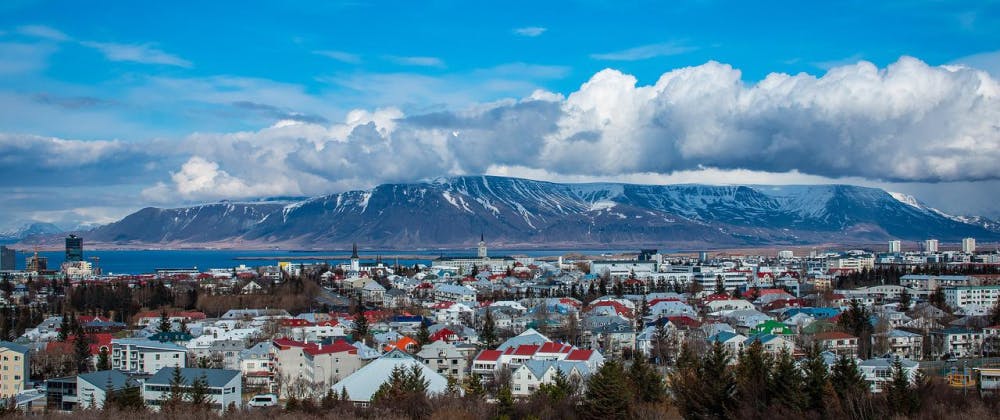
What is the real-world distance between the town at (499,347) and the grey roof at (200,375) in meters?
0.05

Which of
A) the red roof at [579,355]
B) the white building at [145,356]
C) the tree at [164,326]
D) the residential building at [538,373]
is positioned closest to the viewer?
the residential building at [538,373]

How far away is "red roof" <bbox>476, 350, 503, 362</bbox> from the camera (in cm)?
2831

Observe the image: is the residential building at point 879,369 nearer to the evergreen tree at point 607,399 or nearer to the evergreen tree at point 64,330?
the evergreen tree at point 607,399

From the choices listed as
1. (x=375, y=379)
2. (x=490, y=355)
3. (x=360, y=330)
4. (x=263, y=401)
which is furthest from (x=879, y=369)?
(x=360, y=330)

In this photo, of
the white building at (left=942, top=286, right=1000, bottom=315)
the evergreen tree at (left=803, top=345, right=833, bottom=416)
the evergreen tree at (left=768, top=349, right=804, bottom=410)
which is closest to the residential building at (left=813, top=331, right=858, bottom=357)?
the evergreen tree at (left=803, top=345, right=833, bottom=416)

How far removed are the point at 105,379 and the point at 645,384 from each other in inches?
471

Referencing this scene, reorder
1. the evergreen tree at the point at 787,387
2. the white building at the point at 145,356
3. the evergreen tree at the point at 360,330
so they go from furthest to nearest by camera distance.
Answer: the evergreen tree at the point at 360,330
the white building at the point at 145,356
the evergreen tree at the point at 787,387

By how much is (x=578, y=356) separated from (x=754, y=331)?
11.3 metres

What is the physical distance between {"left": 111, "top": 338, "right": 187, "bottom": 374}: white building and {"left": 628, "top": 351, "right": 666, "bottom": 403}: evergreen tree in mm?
13837

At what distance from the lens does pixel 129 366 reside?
29.6 metres

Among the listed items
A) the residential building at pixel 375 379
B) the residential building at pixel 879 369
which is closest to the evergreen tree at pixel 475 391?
the residential building at pixel 375 379

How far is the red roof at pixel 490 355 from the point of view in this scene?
28312 mm

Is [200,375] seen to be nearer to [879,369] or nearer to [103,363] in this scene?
[103,363]

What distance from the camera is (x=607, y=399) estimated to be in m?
19.2
